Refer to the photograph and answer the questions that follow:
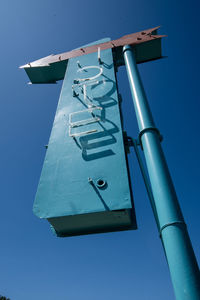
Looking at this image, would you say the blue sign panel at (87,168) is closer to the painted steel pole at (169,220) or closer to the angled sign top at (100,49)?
the painted steel pole at (169,220)

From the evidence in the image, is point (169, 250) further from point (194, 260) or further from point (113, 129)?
point (113, 129)

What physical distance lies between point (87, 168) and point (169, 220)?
2.33 metres

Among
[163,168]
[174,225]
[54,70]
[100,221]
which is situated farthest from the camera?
[54,70]

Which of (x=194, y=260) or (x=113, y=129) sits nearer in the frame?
(x=194, y=260)

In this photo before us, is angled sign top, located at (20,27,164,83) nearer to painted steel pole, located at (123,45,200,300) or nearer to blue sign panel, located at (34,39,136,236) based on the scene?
blue sign panel, located at (34,39,136,236)

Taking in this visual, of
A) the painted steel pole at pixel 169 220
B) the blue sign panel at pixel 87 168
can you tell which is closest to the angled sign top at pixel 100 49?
the blue sign panel at pixel 87 168

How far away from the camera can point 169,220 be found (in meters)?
2.95

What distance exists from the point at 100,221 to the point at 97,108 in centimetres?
323

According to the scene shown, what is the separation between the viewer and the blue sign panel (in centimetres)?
405

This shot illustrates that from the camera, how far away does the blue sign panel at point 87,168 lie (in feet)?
13.3

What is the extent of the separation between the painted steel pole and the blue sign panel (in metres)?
0.74

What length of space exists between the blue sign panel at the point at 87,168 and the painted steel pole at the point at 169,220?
74cm

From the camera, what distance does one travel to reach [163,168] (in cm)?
354

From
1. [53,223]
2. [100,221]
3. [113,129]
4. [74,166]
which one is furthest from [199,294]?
[113,129]
